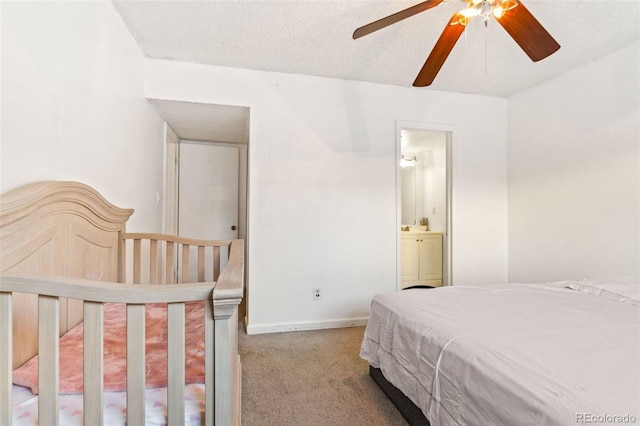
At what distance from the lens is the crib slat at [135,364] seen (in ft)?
2.34

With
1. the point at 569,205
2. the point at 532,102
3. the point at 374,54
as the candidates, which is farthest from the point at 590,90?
the point at 374,54

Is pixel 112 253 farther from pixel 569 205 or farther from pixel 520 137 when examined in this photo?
pixel 520 137

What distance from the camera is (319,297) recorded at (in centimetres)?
283

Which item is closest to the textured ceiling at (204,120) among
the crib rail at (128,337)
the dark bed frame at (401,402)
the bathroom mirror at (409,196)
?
the crib rail at (128,337)

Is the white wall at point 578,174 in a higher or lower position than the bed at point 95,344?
higher

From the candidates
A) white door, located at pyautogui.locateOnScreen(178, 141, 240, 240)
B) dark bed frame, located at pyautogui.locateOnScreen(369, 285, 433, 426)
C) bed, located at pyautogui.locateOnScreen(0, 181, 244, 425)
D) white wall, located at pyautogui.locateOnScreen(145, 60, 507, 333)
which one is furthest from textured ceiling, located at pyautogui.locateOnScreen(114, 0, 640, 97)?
dark bed frame, located at pyautogui.locateOnScreen(369, 285, 433, 426)

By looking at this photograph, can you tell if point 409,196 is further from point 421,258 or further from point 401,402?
point 401,402

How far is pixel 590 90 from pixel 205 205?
4214mm

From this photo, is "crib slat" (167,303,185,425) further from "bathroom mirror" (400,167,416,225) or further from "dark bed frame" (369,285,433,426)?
"bathroom mirror" (400,167,416,225)

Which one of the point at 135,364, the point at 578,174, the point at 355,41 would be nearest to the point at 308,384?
the point at 135,364

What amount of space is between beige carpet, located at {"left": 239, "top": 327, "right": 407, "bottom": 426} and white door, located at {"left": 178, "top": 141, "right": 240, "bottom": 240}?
190 centimetres

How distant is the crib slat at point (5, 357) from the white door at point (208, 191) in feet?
10.9

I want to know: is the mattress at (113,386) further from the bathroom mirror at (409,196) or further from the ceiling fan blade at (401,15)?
the bathroom mirror at (409,196)

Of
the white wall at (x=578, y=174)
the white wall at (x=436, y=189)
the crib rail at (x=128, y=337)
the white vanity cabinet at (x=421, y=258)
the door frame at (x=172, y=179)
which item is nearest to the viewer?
the crib rail at (x=128, y=337)
